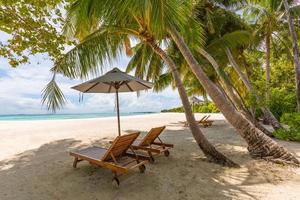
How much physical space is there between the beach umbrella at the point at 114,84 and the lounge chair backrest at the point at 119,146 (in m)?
1.72

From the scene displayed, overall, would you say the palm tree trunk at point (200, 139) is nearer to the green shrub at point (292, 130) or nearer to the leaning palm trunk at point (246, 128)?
the leaning palm trunk at point (246, 128)

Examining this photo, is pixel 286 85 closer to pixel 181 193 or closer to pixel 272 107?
pixel 272 107

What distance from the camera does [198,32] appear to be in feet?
24.2

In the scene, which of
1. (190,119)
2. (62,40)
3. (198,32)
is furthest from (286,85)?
(62,40)

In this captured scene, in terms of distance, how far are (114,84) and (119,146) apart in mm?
3042

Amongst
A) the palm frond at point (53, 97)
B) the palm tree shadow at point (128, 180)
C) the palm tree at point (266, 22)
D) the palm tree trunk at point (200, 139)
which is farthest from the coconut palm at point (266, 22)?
the palm frond at point (53, 97)

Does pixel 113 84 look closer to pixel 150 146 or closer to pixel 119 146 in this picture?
pixel 150 146

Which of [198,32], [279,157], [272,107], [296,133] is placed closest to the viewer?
[279,157]

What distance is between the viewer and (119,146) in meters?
4.55

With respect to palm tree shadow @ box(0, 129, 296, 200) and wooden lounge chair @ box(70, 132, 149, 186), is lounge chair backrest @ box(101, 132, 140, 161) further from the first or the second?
palm tree shadow @ box(0, 129, 296, 200)

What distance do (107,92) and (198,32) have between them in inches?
148

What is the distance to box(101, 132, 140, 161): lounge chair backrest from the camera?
14.3ft

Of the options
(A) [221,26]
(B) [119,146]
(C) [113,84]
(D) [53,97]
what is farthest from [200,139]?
(A) [221,26]

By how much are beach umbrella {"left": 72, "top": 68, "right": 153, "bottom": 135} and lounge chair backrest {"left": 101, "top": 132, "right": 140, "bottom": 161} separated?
1.72 m
